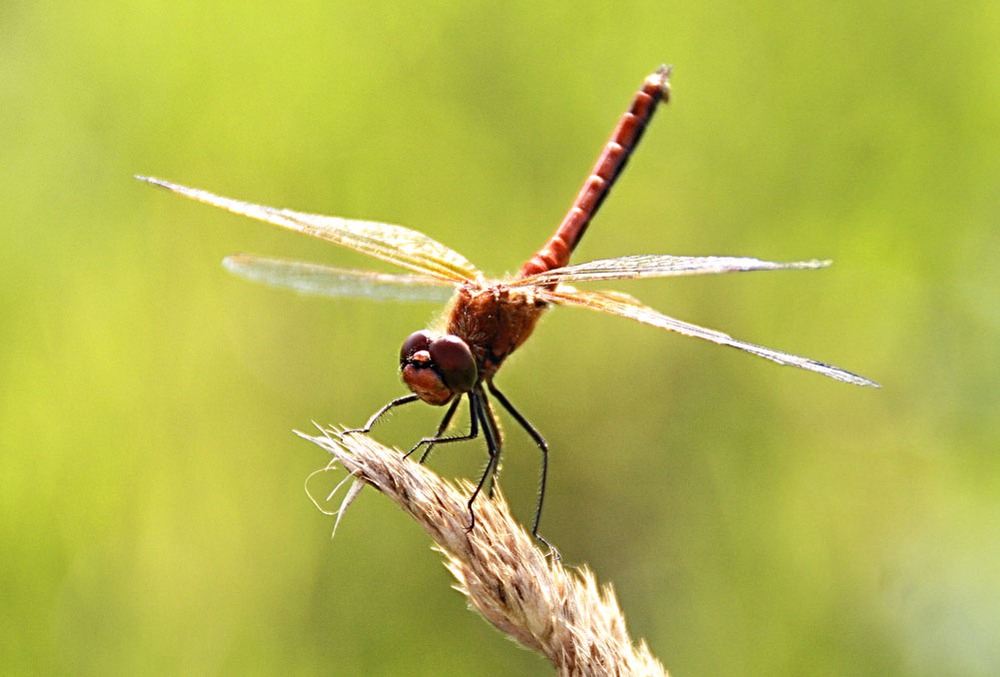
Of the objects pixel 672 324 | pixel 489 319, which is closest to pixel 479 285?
pixel 489 319

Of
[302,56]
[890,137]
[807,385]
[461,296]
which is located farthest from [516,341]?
[890,137]

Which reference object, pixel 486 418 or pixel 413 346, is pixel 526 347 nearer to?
pixel 486 418

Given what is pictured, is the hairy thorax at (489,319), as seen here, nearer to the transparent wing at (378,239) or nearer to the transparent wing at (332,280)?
the transparent wing at (378,239)

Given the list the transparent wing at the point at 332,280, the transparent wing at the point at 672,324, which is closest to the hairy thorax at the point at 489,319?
the transparent wing at the point at 672,324

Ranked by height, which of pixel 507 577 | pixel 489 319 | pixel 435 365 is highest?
pixel 489 319

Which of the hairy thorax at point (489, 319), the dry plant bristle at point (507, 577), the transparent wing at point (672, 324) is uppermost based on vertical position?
the transparent wing at point (672, 324)

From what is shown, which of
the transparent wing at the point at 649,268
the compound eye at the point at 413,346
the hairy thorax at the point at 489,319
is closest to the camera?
the transparent wing at the point at 649,268

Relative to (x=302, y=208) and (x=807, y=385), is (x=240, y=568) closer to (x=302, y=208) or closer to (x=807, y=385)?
(x=302, y=208)
